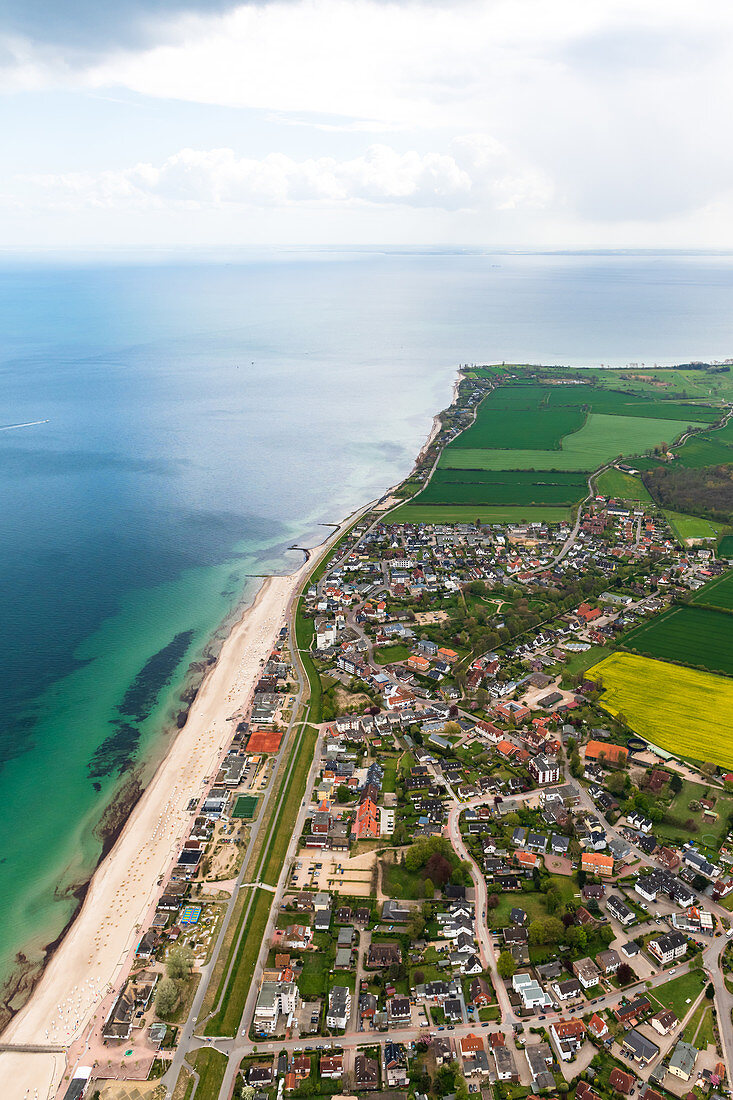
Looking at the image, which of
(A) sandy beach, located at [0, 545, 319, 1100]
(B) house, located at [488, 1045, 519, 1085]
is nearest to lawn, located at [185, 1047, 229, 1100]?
(A) sandy beach, located at [0, 545, 319, 1100]

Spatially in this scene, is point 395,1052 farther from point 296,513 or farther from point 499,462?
point 499,462

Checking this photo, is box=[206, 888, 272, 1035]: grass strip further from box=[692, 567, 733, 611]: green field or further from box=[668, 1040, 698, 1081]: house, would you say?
box=[692, 567, 733, 611]: green field

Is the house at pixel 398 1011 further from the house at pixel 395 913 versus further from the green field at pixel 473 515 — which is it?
the green field at pixel 473 515

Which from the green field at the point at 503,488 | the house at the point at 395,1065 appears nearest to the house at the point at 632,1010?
the house at the point at 395,1065

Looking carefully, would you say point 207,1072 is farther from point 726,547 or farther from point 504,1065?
point 726,547

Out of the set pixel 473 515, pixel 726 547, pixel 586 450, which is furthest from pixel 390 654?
pixel 586 450

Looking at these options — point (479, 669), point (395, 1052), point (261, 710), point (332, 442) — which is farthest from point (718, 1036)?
point (332, 442)

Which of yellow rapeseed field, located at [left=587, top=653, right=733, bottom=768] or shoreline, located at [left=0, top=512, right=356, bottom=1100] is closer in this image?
shoreline, located at [left=0, top=512, right=356, bottom=1100]
